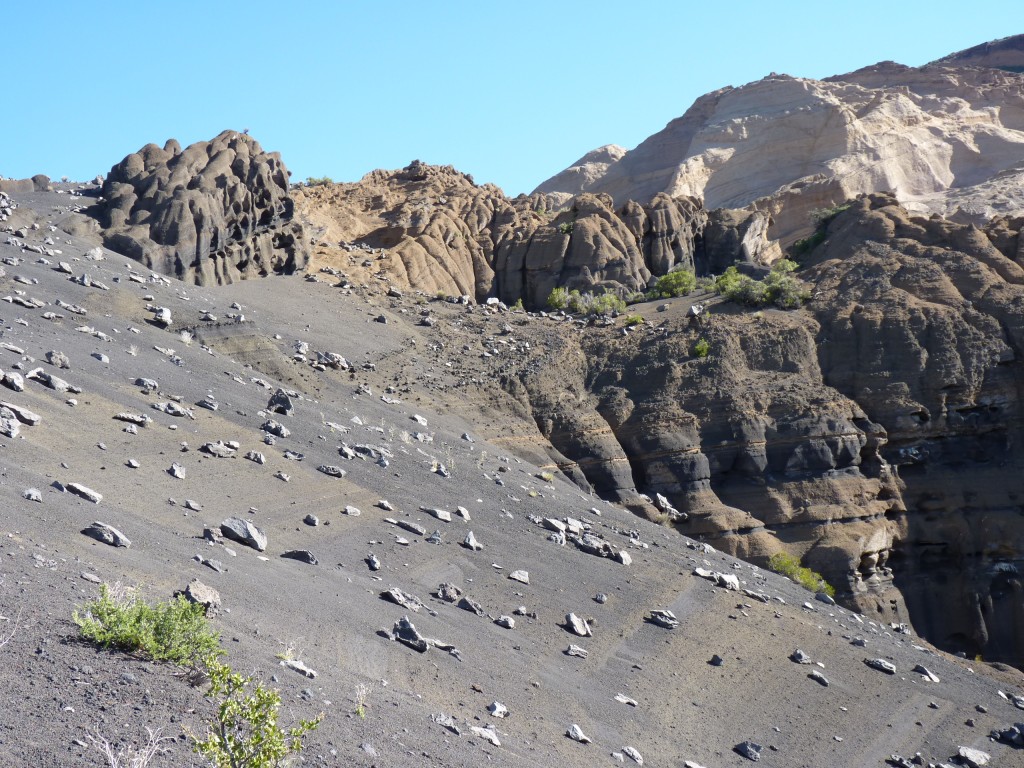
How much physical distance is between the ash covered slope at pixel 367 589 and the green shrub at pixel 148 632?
0.60ft

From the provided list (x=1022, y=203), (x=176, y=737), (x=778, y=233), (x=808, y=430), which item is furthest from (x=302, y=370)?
(x=1022, y=203)

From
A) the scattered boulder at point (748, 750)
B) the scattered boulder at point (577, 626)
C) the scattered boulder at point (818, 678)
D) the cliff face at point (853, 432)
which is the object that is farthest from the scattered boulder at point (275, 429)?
the cliff face at point (853, 432)

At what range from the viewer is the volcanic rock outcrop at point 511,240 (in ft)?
152

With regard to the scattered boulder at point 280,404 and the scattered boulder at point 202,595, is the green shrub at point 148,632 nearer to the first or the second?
the scattered boulder at point 202,595

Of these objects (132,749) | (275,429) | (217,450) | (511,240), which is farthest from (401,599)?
(511,240)

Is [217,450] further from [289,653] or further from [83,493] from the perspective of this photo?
[289,653]

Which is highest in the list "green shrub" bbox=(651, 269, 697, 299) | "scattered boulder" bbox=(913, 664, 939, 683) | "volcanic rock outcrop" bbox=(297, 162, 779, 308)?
"volcanic rock outcrop" bbox=(297, 162, 779, 308)

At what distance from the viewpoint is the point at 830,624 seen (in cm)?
2239

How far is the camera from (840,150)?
248ft

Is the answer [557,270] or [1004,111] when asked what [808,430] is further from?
[1004,111]

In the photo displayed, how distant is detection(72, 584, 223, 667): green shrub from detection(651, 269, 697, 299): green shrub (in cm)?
3464

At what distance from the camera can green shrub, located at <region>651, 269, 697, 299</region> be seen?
4338 cm

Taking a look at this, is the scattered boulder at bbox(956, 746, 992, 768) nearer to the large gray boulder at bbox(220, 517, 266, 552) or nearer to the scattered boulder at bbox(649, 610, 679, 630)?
the scattered boulder at bbox(649, 610, 679, 630)

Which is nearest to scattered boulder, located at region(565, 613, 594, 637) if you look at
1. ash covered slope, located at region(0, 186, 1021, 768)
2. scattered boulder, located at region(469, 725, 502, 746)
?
ash covered slope, located at region(0, 186, 1021, 768)
